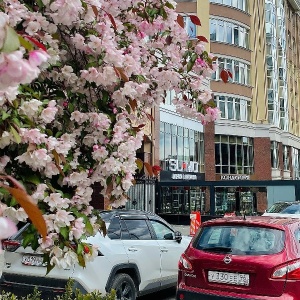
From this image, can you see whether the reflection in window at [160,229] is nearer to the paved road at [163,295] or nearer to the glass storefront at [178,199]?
the paved road at [163,295]

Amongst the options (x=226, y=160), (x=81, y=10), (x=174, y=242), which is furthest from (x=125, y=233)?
(x=226, y=160)

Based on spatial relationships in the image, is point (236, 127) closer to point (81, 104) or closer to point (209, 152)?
point (209, 152)

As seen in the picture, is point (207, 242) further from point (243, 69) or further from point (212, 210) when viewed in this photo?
point (243, 69)

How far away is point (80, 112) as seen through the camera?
3.49 metres

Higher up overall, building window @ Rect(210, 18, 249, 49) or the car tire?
building window @ Rect(210, 18, 249, 49)

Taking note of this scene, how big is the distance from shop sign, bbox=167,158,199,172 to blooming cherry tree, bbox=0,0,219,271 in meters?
25.6

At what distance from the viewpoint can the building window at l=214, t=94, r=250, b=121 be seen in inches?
1480

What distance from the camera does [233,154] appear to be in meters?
38.1

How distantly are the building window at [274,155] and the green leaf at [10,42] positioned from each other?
131 feet

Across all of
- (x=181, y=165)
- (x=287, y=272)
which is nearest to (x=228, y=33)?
(x=181, y=165)

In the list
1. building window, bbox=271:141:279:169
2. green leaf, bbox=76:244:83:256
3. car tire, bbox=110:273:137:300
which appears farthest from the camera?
building window, bbox=271:141:279:169

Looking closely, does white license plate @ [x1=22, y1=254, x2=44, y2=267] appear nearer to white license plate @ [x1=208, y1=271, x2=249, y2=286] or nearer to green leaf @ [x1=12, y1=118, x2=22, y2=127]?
white license plate @ [x1=208, y1=271, x2=249, y2=286]

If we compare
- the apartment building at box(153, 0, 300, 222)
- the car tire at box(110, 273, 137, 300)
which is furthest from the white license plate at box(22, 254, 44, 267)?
the apartment building at box(153, 0, 300, 222)

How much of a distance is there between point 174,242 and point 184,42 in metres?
4.69
